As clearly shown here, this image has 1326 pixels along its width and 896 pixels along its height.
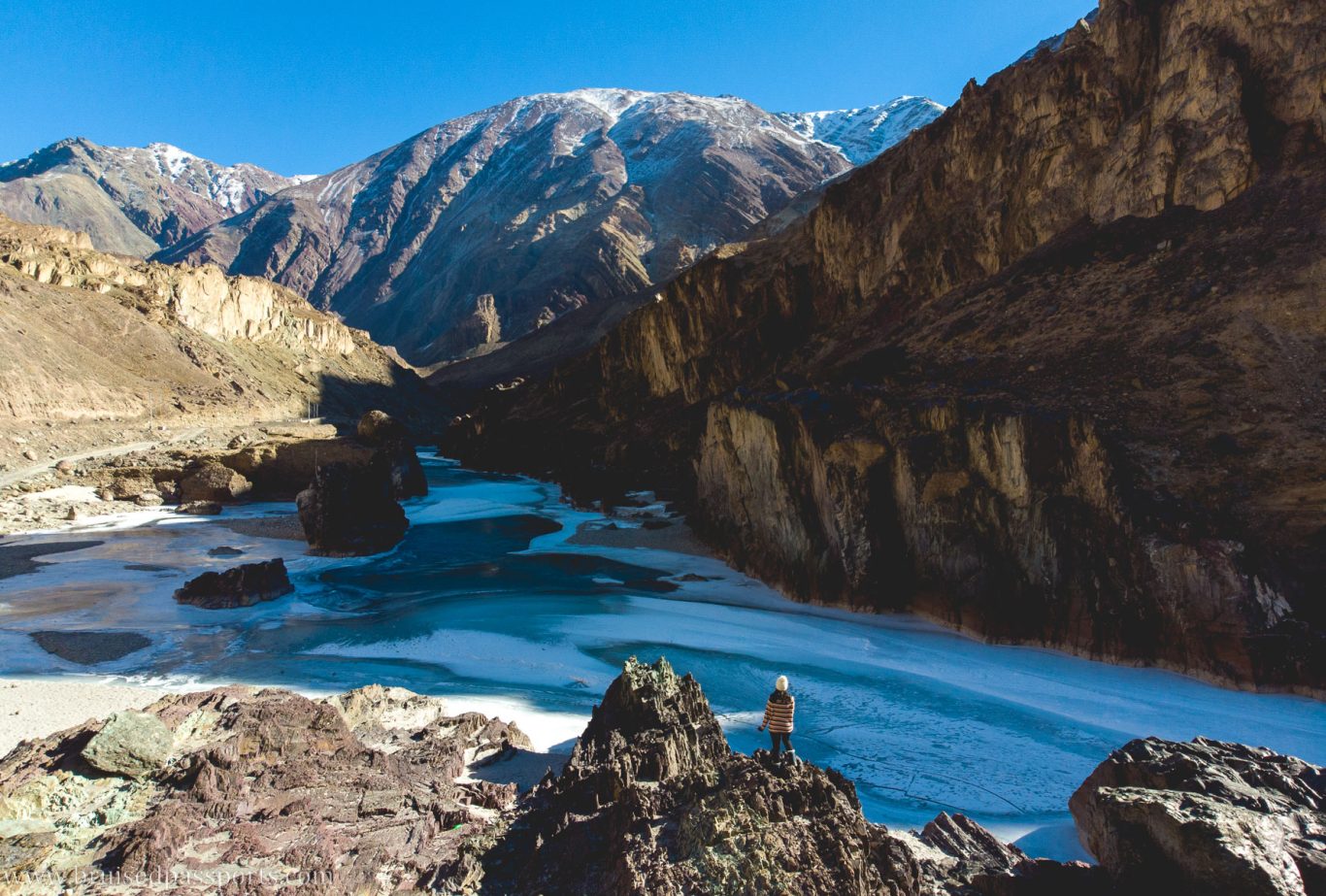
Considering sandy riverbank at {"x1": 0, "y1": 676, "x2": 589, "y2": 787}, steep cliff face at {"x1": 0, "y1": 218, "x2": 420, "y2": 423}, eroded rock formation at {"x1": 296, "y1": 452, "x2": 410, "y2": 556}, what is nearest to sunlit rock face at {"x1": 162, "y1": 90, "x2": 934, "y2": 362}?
steep cliff face at {"x1": 0, "y1": 218, "x2": 420, "y2": 423}

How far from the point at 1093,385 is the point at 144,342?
6051cm

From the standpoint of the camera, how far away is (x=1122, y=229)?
21344 millimetres

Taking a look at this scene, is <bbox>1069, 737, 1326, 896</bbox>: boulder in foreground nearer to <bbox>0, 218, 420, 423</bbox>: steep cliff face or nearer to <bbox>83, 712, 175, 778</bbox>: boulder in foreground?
<bbox>83, 712, 175, 778</bbox>: boulder in foreground

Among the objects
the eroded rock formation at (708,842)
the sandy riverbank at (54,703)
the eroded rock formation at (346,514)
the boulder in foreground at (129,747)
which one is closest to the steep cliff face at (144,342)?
the eroded rock formation at (346,514)

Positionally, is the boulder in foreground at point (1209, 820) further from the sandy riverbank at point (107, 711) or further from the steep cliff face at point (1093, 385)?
the steep cliff face at point (1093, 385)

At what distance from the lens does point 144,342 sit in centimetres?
5369

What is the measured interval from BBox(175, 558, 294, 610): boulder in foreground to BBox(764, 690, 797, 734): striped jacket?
48.5 ft

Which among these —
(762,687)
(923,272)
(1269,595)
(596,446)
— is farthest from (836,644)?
(596,446)

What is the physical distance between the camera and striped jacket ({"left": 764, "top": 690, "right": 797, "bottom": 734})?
7.86 meters

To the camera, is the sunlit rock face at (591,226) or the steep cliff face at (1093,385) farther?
the sunlit rock face at (591,226)

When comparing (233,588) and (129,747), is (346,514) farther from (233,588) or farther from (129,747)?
(129,747)

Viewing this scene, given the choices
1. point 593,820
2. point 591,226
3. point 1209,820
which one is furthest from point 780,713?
point 591,226

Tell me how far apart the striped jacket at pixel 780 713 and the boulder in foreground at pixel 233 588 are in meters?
14.8

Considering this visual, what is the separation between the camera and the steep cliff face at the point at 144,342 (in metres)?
42.6
